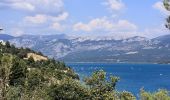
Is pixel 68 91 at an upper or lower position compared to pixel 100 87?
lower

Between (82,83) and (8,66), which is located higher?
(8,66)

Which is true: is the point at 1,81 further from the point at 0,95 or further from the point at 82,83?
the point at 82,83

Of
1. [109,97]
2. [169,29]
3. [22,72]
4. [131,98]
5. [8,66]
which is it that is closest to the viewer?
[8,66]

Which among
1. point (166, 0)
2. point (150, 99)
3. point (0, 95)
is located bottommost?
point (150, 99)

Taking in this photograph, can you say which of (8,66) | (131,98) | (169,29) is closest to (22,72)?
(131,98)

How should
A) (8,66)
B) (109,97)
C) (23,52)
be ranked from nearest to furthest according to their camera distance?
1. (8,66)
2. (109,97)
3. (23,52)

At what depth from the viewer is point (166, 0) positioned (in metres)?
23.8

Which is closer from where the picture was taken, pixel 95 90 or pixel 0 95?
pixel 0 95

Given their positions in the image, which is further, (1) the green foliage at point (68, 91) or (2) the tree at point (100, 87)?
(1) the green foliage at point (68, 91)

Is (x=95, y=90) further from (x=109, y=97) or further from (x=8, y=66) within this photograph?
(x=8, y=66)

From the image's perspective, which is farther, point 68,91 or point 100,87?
point 68,91

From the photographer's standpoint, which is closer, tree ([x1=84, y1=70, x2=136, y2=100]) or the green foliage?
tree ([x1=84, y1=70, x2=136, y2=100])

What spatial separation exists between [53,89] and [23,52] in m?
72.9

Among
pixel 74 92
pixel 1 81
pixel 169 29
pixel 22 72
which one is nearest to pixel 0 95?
pixel 1 81
